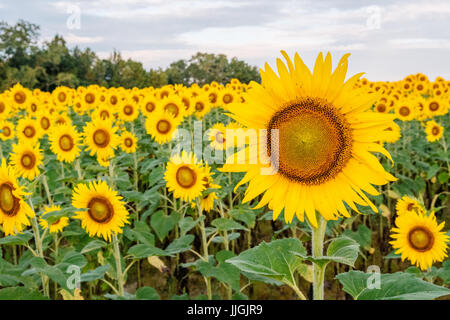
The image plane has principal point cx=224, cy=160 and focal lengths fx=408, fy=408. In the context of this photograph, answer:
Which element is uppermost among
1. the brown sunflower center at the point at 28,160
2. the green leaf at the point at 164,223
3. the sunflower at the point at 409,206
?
the brown sunflower center at the point at 28,160

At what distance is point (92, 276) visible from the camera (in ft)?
→ 9.42

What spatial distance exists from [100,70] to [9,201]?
2210cm

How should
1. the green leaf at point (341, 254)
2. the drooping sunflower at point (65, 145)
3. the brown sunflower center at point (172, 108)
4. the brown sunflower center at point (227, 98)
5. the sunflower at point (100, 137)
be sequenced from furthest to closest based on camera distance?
the brown sunflower center at point (227, 98)
the brown sunflower center at point (172, 108)
the drooping sunflower at point (65, 145)
the sunflower at point (100, 137)
the green leaf at point (341, 254)

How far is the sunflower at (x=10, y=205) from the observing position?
107 inches

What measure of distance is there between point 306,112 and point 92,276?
2.01m

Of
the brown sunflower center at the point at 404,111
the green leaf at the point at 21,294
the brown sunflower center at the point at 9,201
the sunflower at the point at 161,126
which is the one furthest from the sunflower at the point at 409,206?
the brown sunflower center at the point at 404,111

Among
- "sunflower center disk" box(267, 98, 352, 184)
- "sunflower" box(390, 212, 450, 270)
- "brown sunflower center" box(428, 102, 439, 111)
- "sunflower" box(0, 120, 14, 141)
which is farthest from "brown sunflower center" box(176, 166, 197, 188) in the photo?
"brown sunflower center" box(428, 102, 439, 111)

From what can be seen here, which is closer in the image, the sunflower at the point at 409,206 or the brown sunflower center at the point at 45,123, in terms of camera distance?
the sunflower at the point at 409,206

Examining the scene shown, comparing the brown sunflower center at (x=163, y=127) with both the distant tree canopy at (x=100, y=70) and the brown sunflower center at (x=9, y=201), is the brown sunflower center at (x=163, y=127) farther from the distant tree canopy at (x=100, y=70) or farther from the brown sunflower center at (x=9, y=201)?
the distant tree canopy at (x=100, y=70)

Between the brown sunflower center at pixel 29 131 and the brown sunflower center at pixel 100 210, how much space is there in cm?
370

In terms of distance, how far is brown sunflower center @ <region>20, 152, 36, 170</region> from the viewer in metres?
4.29

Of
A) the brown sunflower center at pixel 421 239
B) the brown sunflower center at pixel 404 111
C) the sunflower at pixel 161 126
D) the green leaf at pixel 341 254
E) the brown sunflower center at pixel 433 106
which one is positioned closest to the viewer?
the green leaf at pixel 341 254

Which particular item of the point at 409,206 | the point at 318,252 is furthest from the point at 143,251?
the point at 409,206
